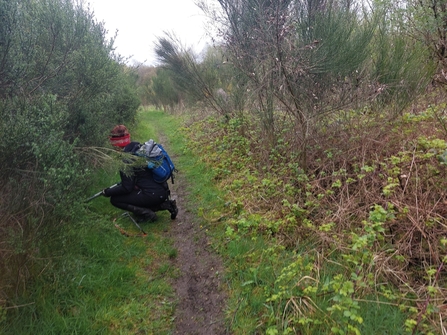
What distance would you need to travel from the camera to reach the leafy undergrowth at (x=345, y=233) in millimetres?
2480

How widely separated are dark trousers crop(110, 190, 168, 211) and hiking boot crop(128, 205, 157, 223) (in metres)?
0.05

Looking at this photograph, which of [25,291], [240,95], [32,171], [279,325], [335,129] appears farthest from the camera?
[240,95]

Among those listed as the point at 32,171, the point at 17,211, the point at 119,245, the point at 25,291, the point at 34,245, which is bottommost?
the point at 119,245

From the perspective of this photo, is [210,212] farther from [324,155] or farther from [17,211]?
[17,211]

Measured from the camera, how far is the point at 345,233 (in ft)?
11.1

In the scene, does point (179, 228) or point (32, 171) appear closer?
point (32, 171)

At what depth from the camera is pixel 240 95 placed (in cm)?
862

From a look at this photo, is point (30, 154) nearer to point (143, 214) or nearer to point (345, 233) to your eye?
point (143, 214)

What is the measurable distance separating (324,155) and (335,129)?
0.58m

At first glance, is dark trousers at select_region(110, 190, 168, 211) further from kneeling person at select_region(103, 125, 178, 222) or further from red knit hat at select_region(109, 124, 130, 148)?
red knit hat at select_region(109, 124, 130, 148)

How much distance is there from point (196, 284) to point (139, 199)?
6.42 ft

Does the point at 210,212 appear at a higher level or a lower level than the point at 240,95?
lower

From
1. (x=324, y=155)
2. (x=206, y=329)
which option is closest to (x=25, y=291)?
(x=206, y=329)

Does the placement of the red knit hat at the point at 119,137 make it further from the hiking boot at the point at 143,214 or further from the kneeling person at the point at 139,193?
the hiking boot at the point at 143,214
